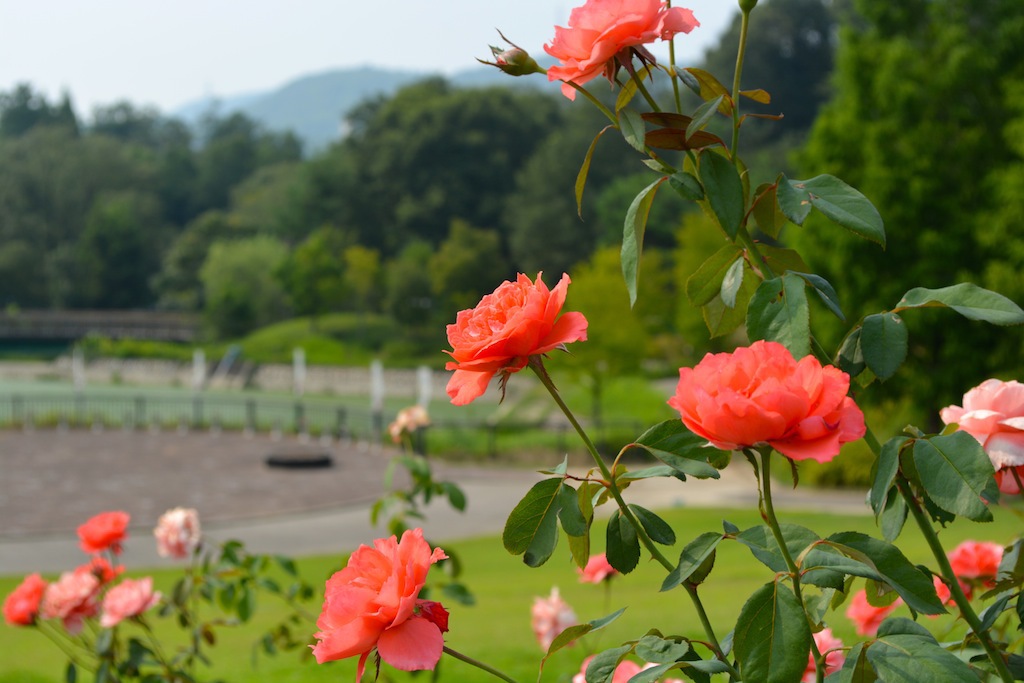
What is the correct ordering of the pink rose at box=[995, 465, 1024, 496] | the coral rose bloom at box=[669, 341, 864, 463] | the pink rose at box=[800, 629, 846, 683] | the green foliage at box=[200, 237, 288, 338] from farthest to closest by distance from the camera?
the green foliage at box=[200, 237, 288, 338] < the pink rose at box=[800, 629, 846, 683] < the pink rose at box=[995, 465, 1024, 496] < the coral rose bloom at box=[669, 341, 864, 463]

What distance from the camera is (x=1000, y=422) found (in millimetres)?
1162

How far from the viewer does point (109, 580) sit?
272 centimetres

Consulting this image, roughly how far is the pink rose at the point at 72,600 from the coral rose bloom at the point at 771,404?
6.82 ft

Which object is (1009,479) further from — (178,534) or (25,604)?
(178,534)

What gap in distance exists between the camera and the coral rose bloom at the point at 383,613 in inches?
38.4

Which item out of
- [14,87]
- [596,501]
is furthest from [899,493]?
[14,87]

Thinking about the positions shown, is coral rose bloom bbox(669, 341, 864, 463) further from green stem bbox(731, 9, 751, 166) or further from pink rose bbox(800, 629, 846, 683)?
pink rose bbox(800, 629, 846, 683)

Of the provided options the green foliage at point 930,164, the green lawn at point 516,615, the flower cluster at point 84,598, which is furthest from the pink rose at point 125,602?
the green foliage at point 930,164

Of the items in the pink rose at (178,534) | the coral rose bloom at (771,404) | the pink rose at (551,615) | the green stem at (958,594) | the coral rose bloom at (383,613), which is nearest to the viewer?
the coral rose bloom at (771,404)

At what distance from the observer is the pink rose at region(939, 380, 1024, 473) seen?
1150 millimetres

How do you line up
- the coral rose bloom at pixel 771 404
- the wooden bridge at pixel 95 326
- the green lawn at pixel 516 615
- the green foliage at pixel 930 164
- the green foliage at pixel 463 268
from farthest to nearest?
the wooden bridge at pixel 95 326, the green foliage at pixel 463 268, the green foliage at pixel 930 164, the green lawn at pixel 516 615, the coral rose bloom at pixel 771 404

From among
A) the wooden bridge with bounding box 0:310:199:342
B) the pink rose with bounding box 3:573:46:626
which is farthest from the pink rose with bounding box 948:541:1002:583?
the wooden bridge with bounding box 0:310:199:342

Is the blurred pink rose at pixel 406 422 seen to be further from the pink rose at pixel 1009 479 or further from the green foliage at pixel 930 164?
the green foliage at pixel 930 164

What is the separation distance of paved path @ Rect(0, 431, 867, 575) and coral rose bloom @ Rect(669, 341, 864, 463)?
34.8 ft
